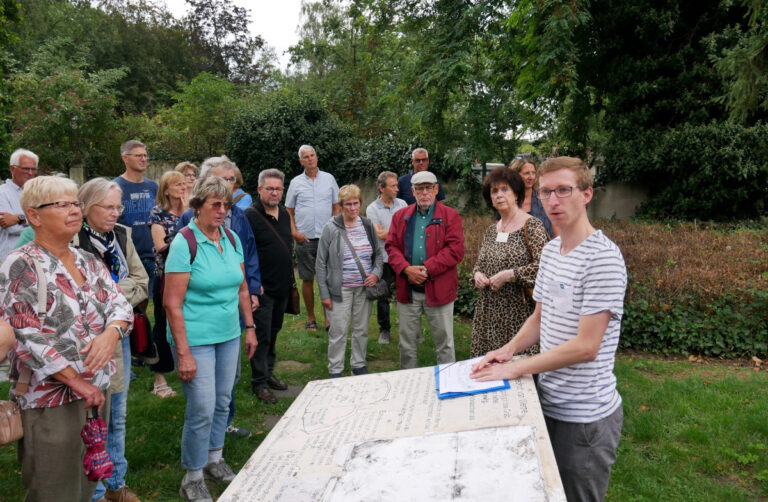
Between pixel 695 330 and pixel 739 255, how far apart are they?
229 centimetres

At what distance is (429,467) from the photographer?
1.50 m

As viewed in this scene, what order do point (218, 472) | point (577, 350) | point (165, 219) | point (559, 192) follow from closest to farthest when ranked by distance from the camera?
point (577, 350) → point (559, 192) → point (218, 472) → point (165, 219)

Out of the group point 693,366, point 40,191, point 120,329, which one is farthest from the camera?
point 693,366

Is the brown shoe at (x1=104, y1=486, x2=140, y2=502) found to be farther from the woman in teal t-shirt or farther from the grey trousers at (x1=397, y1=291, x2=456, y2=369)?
the grey trousers at (x1=397, y1=291, x2=456, y2=369)

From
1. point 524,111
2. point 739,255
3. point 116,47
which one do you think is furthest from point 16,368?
point 116,47

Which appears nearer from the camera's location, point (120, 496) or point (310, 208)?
point (120, 496)

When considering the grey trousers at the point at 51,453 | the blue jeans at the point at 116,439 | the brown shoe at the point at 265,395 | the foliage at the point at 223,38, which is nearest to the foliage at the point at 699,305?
the brown shoe at the point at 265,395

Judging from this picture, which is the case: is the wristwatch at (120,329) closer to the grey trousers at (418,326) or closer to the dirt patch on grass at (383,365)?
the grey trousers at (418,326)

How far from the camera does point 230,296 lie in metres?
3.46

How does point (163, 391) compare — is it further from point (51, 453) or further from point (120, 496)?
point (51, 453)

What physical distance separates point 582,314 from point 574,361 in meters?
0.18

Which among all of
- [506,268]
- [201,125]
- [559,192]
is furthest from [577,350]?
[201,125]

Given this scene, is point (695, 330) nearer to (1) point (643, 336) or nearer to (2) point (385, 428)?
(1) point (643, 336)

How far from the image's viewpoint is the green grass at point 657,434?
3.63 meters
